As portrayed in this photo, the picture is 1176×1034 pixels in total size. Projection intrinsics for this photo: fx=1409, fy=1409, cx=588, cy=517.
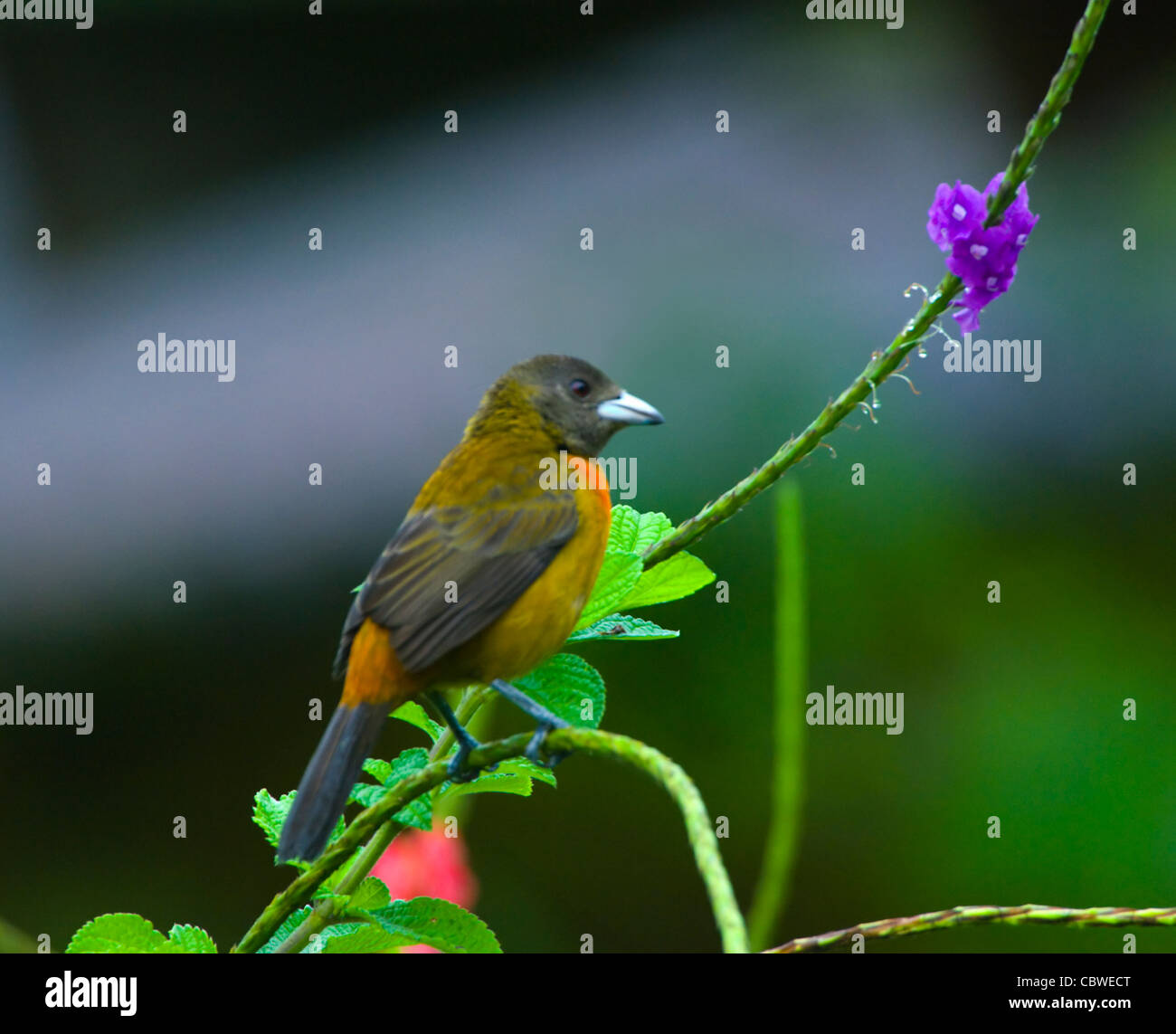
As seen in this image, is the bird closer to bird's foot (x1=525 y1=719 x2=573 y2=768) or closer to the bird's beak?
the bird's beak

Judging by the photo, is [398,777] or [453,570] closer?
[398,777]

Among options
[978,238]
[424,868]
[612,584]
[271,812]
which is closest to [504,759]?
[612,584]

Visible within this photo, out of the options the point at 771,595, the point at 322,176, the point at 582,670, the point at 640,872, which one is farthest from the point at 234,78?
the point at 582,670

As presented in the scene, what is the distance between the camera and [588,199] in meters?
6.04

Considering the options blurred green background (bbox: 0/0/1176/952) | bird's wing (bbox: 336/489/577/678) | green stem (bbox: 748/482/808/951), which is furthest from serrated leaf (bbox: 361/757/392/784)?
blurred green background (bbox: 0/0/1176/952)

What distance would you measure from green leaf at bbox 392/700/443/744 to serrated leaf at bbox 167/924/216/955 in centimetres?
38

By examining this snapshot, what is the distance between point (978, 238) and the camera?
1.48 meters

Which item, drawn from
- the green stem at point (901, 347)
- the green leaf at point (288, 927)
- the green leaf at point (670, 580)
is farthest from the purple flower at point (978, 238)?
the green leaf at point (288, 927)

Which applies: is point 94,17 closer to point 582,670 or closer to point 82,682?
point 82,682

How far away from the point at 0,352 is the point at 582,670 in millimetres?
4762

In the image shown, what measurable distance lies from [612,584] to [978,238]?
539 millimetres

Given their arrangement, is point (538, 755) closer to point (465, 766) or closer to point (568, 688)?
point (465, 766)

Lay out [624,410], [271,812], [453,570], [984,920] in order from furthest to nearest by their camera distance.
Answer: [624,410], [453,570], [271,812], [984,920]

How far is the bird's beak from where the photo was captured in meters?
2.70
